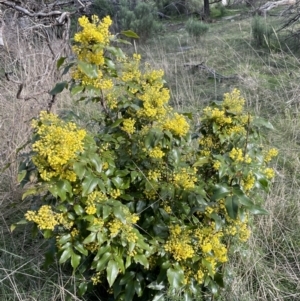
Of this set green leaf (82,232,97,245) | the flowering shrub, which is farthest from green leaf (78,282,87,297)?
green leaf (82,232,97,245)

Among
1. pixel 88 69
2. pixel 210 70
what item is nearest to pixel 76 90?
pixel 88 69

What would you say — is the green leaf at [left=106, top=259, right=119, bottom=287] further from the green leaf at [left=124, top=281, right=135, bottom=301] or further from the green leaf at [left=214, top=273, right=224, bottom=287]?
the green leaf at [left=214, top=273, right=224, bottom=287]

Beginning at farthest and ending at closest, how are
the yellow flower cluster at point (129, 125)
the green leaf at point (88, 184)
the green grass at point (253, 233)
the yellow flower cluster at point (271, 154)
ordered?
the green grass at point (253, 233) < the yellow flower cluster at point (271, 154) < the yellow flower cluster at point (129, 125) < the green leaf at point (88, 184)

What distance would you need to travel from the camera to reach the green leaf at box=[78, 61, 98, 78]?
1.46 m

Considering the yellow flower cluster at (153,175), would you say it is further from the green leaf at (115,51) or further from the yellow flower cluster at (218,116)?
the green leaf at (115,51)

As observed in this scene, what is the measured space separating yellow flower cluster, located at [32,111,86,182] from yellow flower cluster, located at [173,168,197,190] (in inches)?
17.1

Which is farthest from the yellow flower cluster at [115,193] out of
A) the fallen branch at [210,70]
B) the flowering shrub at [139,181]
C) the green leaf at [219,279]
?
the fallen branch at [210,70]

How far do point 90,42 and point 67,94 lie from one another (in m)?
3.07

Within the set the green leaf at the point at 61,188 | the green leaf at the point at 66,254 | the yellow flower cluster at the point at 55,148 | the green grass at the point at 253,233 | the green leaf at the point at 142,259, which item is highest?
the yellow flower cluster at the point at 55,148

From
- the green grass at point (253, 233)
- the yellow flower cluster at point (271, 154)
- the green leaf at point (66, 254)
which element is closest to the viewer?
the green leaf at point (66, 254)

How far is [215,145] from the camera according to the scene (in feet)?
5.63

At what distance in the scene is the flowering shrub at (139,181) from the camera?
1.42m

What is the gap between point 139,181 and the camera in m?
1.73

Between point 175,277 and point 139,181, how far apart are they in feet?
1.40
